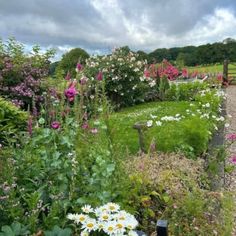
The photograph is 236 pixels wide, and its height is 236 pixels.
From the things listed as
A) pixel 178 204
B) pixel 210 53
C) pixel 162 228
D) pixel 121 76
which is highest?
pixel 210 53

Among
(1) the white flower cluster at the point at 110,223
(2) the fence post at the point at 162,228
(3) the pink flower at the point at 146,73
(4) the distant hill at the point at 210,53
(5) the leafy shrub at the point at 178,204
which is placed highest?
(4) the distant hill at the point at 210,53

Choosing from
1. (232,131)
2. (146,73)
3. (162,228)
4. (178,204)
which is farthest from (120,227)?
(146,73)

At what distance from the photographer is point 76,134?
302cm

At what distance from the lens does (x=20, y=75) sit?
29.4 ft

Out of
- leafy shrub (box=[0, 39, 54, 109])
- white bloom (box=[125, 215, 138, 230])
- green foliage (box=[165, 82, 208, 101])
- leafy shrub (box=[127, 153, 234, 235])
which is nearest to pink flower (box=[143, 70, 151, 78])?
green foliage (box=[165, 82, 208, 101])

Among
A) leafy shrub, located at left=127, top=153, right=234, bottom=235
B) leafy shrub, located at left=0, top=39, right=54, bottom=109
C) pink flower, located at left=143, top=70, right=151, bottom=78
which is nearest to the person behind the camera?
leafy shrub, located at left=127, top=153, right=234, bottom=235

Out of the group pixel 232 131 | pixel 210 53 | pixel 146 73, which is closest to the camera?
pixel 232 131

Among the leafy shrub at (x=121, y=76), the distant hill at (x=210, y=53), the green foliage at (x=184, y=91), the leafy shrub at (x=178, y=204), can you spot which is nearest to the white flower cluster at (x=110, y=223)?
the leafy shrub at (x=178, y=204)

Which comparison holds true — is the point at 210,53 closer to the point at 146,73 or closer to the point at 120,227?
the point at 146,73

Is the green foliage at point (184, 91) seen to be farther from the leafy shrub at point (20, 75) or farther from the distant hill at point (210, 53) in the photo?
the distant hill at point (210, 53)

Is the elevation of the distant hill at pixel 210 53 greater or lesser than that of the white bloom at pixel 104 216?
greater

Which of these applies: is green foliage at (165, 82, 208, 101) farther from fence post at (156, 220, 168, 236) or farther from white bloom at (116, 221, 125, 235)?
white bloom at (116, 221, 125, 235)

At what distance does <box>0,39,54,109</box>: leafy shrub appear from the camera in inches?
339

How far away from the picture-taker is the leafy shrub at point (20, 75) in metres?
8.62
